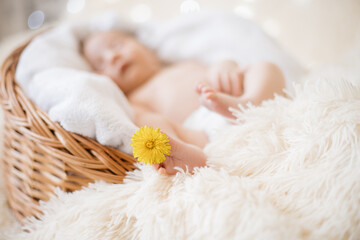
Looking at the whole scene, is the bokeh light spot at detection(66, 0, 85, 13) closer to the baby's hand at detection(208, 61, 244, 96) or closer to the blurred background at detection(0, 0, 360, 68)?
the blurred background at detection(0, 0, 360, 68)

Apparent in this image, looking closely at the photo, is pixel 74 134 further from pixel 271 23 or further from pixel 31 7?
pixel 31 7

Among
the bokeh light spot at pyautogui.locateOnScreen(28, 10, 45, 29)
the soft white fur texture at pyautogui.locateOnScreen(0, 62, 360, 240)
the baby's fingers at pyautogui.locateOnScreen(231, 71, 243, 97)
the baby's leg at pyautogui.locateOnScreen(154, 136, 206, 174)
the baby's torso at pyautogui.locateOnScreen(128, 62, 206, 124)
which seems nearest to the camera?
the soft white fur texture at pyautogui.locateOnScreen(0, 62, 360, 240)

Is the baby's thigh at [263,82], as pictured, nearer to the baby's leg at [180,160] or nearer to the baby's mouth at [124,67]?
the baby's leg at [180,160]

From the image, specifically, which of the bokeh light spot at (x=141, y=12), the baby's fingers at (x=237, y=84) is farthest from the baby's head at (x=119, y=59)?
the bokeh light spot at (x=141, y=12)

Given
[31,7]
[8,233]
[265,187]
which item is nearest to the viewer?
[265,187]

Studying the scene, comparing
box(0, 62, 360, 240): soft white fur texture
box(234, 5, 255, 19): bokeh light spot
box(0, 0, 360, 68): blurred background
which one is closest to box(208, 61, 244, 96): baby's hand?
box(0, 62, 360, 240): soft white fur texture

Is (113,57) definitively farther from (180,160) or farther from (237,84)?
Result: (180,160)

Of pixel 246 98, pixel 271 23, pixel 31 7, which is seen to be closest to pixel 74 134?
pixel 246 98

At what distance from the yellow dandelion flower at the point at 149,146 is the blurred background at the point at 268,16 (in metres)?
1.17

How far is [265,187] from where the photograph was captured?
22.1 inches

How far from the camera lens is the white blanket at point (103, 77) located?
69cm

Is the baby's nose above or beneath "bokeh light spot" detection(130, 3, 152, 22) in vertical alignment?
beneath

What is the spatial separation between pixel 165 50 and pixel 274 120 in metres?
0.90

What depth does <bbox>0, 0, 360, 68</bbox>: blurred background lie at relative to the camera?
61.6 inches
